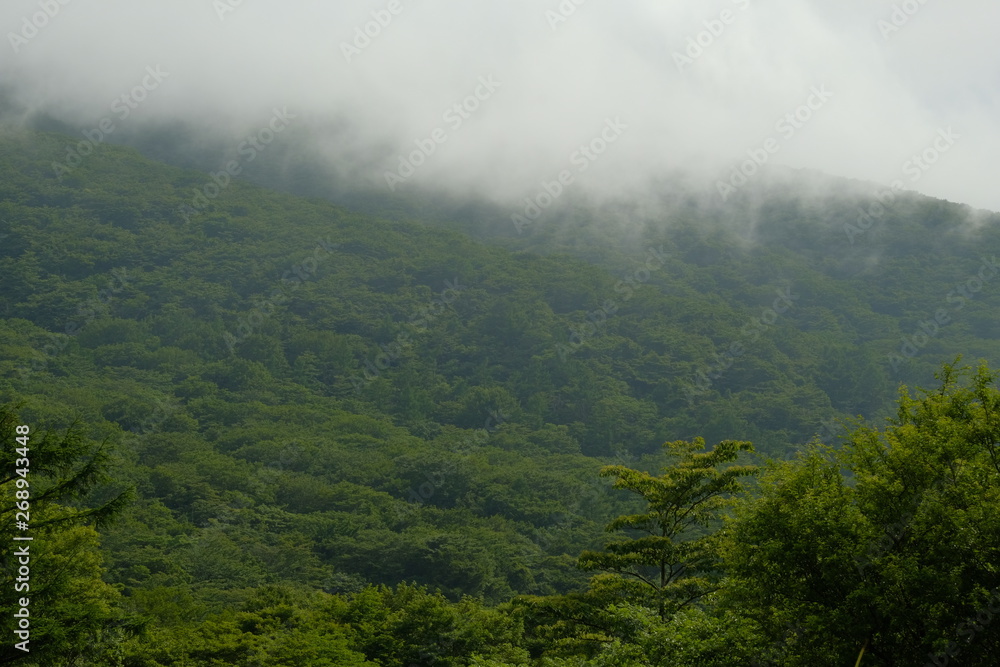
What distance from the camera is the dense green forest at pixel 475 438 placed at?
53.6ft

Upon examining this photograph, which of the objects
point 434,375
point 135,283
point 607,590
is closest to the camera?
point 607,590

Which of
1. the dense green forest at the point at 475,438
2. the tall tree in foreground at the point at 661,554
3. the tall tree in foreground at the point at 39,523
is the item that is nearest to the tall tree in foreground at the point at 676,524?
the tall tree in foreground at the point at 661,554

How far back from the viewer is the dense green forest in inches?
643

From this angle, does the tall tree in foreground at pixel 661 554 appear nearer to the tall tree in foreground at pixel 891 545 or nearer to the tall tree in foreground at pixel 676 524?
the tall tree in foreground at pixel 676 524

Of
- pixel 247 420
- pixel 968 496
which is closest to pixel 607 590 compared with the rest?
pixel 968 496

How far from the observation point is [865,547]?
1540 centimetres

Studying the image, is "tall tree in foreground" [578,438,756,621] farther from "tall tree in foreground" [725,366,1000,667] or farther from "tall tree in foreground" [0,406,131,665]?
"tall tree in foreground" [0,406,131,665]

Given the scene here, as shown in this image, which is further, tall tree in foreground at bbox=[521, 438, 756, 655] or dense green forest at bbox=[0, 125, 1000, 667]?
tall tree in foreground at bbox=[521, 438, 756, 655]

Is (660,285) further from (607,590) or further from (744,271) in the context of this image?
(607,590)

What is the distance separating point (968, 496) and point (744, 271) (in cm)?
17874

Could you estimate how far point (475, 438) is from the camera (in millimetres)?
121500

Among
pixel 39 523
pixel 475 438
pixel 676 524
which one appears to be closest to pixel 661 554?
pixel 676 524

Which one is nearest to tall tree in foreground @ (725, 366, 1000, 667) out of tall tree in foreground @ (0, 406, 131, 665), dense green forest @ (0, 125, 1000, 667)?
dense green forest @ (0, 125, 1000, 667)

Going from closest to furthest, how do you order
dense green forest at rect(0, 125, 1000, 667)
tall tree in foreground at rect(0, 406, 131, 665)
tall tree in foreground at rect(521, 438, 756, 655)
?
dense green forest at rect(0, 125, 1000, 667), tall tree in foreground at rect(0, 406, 131, 665), tall tree in foreground at rect(521, 438, 756, 655)
